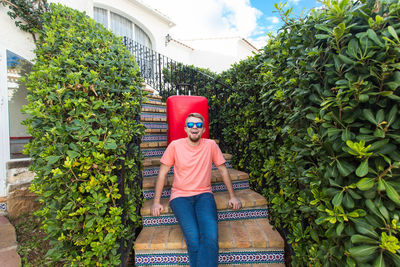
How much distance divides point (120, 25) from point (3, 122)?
631 centimetres

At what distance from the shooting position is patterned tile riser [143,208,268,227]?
88.0 inches

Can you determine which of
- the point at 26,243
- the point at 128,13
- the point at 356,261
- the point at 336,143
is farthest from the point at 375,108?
the point at 128,13

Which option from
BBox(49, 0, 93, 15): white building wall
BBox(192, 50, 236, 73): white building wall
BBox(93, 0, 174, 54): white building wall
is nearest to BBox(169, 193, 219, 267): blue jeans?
BBox(49, 0, 93, 15): white building wall

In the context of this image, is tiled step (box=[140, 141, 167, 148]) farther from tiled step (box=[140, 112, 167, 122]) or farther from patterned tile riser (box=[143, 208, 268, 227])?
patterned tile riser (box=[143, 208, 268, 227])

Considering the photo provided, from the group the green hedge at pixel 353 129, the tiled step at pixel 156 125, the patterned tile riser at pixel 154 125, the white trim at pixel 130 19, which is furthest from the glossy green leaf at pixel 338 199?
the white trim at pixel 130 19

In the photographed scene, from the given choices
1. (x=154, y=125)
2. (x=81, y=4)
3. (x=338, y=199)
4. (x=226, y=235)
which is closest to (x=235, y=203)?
(x=226, y=235)

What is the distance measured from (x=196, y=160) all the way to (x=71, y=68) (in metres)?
1.60

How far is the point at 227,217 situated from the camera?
7.70 feet

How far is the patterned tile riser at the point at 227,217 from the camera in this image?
2236mm

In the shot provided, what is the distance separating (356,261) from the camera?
1.00 metres

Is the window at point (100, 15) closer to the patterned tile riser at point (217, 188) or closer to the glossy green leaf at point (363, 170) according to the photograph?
the patterned tile riser at point (217, 188)

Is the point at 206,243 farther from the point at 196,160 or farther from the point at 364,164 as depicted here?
the point at 364,164

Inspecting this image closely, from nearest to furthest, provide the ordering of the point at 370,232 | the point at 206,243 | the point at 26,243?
1. the point at 370,232
2. the point at 206,243
3. the point at 26,243

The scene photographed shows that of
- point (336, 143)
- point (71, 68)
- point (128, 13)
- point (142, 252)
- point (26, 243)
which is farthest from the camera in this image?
point (128, 13)
